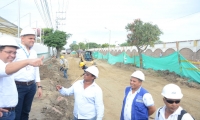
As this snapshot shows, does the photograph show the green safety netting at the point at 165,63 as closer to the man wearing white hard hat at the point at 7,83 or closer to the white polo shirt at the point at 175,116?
the white polo shirt at the point at 175,116

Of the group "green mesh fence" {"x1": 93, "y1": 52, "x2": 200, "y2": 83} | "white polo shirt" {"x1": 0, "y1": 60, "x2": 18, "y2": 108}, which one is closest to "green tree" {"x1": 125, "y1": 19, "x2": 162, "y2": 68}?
"green mesh fence" {"x1": 93, "y1": 52, "x2": 200, "y2": 83}

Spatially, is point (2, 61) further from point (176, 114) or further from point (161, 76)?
point (161, 76)

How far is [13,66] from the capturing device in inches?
81.8

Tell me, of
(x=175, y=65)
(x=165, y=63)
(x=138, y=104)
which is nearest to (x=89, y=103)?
(x=138, y=104)

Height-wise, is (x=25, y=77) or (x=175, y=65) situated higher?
(x=25, y=77)

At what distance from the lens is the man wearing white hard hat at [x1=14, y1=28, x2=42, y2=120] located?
343 cm

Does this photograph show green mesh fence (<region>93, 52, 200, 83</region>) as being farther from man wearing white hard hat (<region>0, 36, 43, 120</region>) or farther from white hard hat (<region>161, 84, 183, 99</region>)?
man wearing white hard hat (<region>0, 36, 43, 120</region>)

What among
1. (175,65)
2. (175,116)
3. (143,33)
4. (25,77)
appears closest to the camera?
(175,116)

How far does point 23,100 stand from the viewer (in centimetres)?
361

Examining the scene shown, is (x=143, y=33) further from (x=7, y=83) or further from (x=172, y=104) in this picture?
(x=7, y=83)

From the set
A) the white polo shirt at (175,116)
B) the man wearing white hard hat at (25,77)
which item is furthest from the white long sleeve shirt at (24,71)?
the white polo shirt at (175,116)

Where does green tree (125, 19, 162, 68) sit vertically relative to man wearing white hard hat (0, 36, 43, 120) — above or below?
above

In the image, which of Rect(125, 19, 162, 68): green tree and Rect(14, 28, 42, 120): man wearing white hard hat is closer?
Rect(14, 28, 42, 120): man wearing white hard hat

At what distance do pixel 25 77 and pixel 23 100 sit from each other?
18.3 inches
